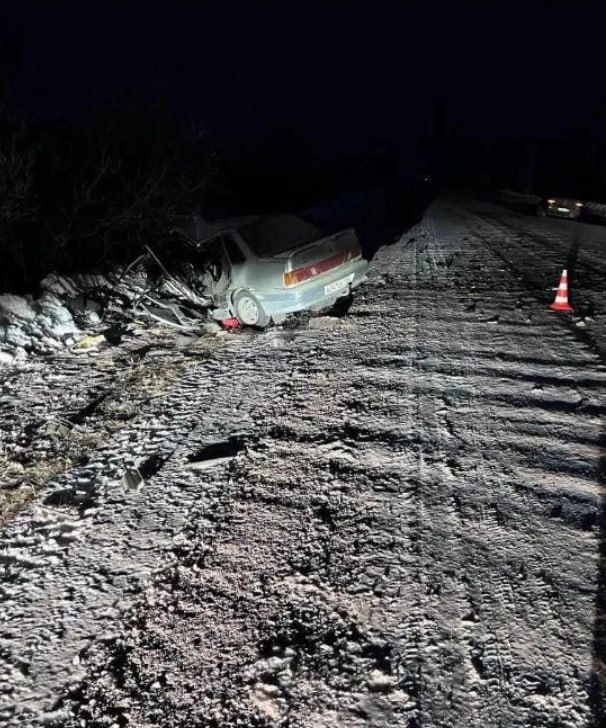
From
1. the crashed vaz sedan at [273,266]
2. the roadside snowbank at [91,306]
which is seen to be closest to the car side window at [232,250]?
the crashed vaz sedan at [273,266]

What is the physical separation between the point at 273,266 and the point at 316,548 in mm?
4768

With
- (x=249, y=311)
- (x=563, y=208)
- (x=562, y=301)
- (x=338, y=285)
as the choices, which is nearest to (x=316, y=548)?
(x=249, y=311)

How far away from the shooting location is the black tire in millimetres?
7531

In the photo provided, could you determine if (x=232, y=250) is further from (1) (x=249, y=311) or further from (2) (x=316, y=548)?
(2) (x=316, y=548)

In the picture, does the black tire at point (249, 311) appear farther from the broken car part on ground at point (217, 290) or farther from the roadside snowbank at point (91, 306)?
the roadside snowbank at point (91, 306)

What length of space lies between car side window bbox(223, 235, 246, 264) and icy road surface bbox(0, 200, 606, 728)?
2.20 meters

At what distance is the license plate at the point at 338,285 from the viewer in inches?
301

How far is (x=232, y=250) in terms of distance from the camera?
7.58m

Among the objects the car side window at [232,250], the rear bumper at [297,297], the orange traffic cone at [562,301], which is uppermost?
the car side window at [232,250]

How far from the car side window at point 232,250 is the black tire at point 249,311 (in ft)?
1.61

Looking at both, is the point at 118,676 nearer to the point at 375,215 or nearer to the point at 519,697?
the point at 519,697

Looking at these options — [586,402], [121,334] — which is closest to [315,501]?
[586,402]

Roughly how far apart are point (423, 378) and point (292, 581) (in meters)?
2.96

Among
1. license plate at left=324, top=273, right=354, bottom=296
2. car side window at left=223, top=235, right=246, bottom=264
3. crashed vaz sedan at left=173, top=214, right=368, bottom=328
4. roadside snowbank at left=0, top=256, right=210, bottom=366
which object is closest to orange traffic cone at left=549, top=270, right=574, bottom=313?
crashed vaz sedan at left=173, top=214, right=368, bottom=328
